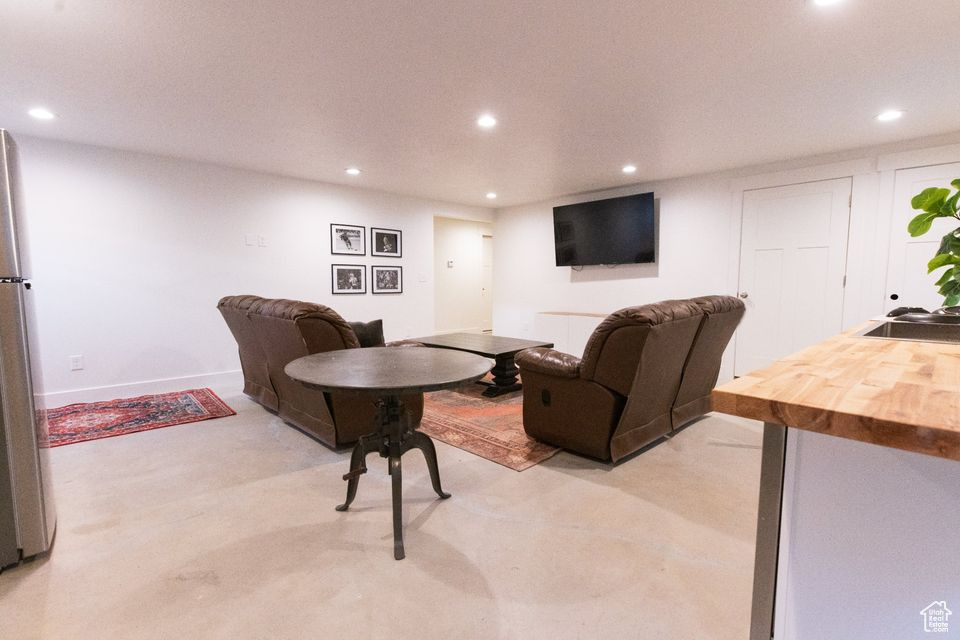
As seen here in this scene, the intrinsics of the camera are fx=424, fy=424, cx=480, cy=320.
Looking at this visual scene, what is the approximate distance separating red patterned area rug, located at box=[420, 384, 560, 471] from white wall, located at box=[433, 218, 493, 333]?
145 inches

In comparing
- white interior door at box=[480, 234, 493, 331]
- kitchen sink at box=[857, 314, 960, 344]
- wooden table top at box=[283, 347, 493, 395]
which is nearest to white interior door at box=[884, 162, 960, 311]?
kitchen sink at box=[857, 314, 960, 344]

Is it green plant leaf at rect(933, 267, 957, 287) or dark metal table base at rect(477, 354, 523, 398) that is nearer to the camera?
green plant leaf at rect(933, 267, 957, 287)

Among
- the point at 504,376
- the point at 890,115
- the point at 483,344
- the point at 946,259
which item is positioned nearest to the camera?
the point at 946,259

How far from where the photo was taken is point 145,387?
406cm

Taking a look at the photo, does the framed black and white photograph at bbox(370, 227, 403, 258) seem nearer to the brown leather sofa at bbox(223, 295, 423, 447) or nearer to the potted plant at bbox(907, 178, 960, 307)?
the brown leather sofa at bbox(223, 295, 423, 447)

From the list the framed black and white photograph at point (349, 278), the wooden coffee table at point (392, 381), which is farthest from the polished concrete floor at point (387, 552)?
the framed black and white photograph at point (349, 278)

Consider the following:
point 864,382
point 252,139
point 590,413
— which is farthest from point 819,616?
point 252,139

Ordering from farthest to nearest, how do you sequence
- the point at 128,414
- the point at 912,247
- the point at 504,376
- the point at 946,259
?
the point at 504,376
the point at 912,247
the point at 128,414
the point at 946,259

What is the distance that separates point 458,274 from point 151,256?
180 inches

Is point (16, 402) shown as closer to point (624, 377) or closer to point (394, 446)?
point (394, 446)

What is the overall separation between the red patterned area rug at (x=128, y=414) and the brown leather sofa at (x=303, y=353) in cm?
71

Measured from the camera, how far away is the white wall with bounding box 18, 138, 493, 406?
364 cm

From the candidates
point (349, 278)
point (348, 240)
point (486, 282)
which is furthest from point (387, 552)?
point (486, 282)

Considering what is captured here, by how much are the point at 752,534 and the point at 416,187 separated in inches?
192
